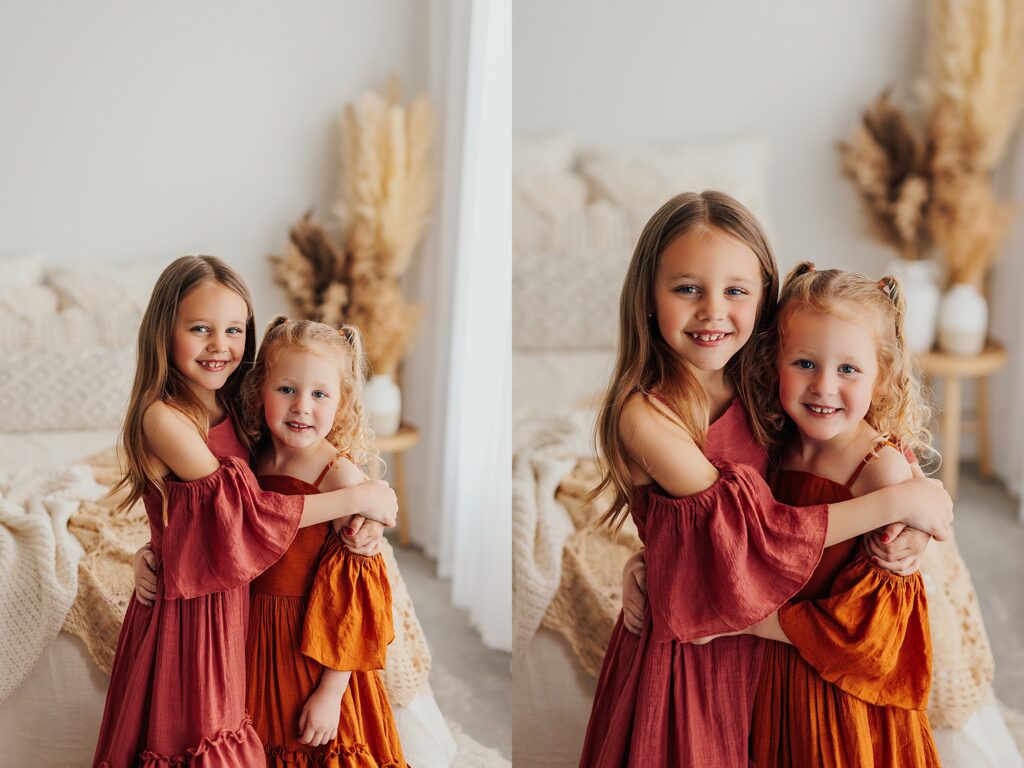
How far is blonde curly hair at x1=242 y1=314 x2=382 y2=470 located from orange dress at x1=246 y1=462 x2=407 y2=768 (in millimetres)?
82

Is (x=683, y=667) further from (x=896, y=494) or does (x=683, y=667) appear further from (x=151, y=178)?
(x=151, y=178)

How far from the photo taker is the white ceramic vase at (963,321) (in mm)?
2332

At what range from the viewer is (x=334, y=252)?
160cm

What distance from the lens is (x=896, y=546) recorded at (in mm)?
1207

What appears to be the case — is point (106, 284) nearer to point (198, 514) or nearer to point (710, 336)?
point (198, 514)

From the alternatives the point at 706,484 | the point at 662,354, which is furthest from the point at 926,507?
the point at 662,354

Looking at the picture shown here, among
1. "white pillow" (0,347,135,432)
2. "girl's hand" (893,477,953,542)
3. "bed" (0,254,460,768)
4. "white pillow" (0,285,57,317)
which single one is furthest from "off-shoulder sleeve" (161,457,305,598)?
"girl's hand" (893,477,953,542)

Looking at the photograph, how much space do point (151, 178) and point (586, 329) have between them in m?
1.11

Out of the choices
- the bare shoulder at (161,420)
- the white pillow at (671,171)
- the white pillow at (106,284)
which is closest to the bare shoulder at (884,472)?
the bare shoulder at (161,420)

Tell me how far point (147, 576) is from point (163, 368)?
1.01 feet

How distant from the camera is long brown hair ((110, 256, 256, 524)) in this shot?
4.24ft

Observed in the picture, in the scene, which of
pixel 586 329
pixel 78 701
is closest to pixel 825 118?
pixel 586 329

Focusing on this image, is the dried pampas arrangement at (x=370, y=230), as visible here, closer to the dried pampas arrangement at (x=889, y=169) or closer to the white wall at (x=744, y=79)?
the white wall at (x=744, y=79)

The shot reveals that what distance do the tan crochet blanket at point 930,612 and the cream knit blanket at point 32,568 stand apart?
0.82 meters
